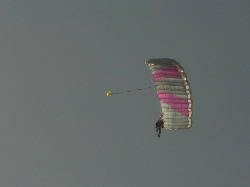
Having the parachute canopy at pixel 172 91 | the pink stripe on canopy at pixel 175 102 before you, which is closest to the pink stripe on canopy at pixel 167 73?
the parachute canopy at pixel 172 91

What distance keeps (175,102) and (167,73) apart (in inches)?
89.6

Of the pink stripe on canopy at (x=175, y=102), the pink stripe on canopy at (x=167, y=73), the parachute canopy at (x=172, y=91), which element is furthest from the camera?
the pink stripe on canopy at (x=175, y=102)

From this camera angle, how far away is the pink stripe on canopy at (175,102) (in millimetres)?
53688

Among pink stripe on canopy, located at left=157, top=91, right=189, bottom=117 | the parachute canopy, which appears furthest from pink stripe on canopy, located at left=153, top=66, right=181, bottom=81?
pink stripe on canopy, located at left=157, top=91, right=189, bottom=117

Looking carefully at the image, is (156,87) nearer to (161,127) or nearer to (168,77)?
(168,77)

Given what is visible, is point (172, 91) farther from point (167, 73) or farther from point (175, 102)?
point (167, 73)

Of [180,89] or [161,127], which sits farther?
[161,127]

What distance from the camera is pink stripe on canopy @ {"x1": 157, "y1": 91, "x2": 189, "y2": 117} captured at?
53.7 m

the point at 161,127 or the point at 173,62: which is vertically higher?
the point at 173,62

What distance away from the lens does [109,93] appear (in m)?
55.5

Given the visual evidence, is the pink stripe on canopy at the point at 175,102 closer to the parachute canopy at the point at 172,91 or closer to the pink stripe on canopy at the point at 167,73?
the parachute canopy at the point at 172,91

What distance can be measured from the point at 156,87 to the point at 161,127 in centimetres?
513

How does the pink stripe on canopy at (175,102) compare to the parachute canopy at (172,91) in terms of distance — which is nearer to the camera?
the parachute canopy at (172,91)

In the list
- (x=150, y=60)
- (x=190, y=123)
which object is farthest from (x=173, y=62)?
(x=190, y=123)
